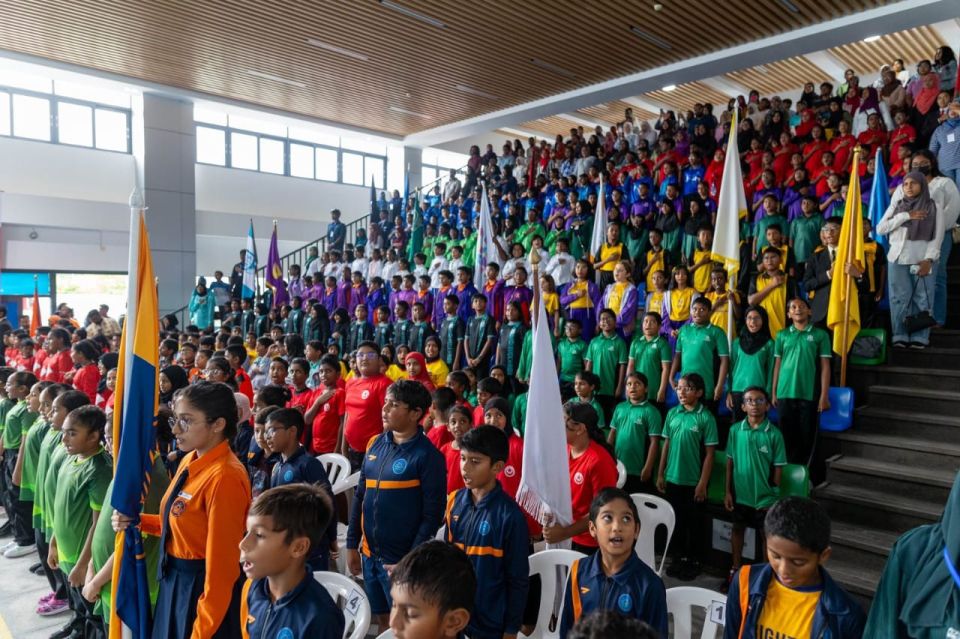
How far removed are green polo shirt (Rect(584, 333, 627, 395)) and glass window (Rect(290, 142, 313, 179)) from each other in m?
14.5

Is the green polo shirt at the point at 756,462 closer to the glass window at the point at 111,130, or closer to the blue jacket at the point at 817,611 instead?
the blue jacket at the point at 817,611

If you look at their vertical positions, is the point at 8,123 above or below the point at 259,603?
above

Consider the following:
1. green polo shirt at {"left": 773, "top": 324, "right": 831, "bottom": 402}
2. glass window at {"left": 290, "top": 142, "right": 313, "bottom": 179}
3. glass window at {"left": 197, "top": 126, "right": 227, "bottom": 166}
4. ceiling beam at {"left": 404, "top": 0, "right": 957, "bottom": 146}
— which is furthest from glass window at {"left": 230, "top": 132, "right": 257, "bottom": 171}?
green polo shirt at {"left": 773, "top": 324, "right": 831, "bottom": 402}

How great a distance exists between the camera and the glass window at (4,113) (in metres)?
13.5

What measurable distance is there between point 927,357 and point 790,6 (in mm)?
5721

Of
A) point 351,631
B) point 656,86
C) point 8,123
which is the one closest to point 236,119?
point 8,123

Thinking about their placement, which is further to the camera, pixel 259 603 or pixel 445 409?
pixel 445 409

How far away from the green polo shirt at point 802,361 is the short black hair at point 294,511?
13.2 feet

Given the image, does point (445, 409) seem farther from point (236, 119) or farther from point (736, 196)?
point (236, 119)

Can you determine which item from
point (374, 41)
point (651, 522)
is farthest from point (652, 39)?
point (651, 522)

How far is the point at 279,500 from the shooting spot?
6.75 ft

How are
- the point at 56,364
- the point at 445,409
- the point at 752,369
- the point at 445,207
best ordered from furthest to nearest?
the point at 445,207 < the point at 56,364 < the point at 752,369 < the point at 445,409

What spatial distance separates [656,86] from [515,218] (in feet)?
12.7

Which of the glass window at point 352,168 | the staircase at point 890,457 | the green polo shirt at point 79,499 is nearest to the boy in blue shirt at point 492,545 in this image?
the green polo shirt at point 79,499
